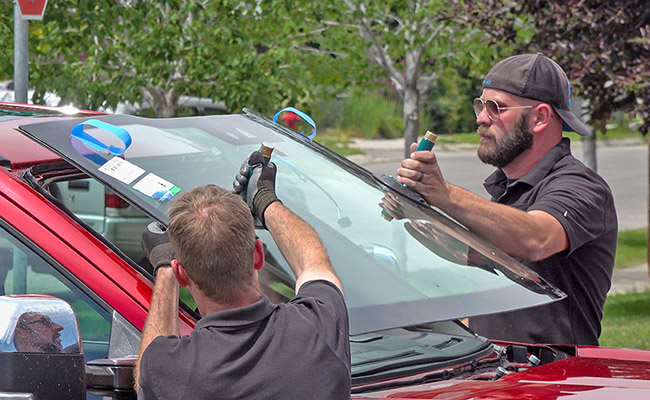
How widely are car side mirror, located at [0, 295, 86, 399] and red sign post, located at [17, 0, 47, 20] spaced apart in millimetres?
3577

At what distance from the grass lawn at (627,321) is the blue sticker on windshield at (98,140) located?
16.4 feet

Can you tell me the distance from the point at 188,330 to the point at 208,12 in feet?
19.5

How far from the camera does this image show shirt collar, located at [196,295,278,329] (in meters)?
1.92

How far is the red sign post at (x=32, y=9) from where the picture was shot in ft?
16.9

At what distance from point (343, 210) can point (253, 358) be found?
901mm

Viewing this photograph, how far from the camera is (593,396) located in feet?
7.02

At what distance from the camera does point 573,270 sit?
10.3 ft

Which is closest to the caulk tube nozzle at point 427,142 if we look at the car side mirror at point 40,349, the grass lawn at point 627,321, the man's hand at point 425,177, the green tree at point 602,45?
the man's hand at point 425,177

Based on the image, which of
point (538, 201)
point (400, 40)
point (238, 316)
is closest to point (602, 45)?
point (400, 40)

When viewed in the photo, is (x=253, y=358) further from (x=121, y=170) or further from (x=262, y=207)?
(x=121, y=170)

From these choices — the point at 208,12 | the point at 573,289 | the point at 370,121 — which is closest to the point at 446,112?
the point at 370,121

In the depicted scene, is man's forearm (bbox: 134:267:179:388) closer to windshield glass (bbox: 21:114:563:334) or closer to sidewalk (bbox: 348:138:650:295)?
windshield glass (bbox: 21:114:563:334)

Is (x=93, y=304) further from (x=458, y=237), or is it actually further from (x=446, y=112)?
(x=446, y=112)

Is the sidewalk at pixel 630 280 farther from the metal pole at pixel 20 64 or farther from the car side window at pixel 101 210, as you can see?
the metal pole at pixel 20 64
